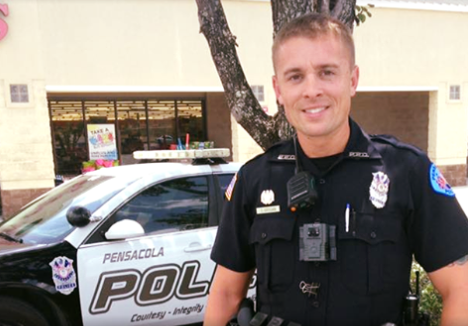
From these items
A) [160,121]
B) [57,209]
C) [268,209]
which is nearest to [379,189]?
[268,209]

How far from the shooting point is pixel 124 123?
10.8 m

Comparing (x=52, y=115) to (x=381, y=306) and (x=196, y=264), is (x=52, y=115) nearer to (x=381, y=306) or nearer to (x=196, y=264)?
(x=196, y=264)

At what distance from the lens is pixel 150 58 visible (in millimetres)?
9070

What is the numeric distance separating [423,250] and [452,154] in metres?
11.5

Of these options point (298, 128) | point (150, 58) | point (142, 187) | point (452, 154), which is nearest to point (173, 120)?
point (150, 58)

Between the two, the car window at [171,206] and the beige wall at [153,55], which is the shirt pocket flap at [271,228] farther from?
the beige wall at [153,55]

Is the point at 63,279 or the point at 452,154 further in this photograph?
the point at 452,154

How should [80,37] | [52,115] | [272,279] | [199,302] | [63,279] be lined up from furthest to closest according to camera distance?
[52,115] → [80,37] → [199,302] → [63,279] → [272,279]

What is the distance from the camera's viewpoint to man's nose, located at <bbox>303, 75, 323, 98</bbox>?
1.30 metres

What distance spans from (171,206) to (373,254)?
7.16ft

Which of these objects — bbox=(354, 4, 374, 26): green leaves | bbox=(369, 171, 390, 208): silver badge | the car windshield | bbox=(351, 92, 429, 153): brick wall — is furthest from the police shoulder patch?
bbox=(351, 92, 429, 153): brick wall

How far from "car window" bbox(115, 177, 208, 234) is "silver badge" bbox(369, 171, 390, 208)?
2123mm

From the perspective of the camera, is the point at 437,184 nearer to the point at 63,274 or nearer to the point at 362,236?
the point at 362,236

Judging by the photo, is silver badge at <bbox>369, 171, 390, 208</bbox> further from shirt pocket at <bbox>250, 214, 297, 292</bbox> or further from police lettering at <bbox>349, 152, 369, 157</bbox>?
shirt pocket at <bbox>250, 214, 297, 292</bbox>
